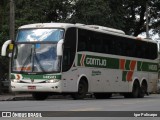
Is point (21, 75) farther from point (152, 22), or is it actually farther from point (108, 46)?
point (152, 22)

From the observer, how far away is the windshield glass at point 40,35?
25078mm

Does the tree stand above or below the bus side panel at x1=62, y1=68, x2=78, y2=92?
above

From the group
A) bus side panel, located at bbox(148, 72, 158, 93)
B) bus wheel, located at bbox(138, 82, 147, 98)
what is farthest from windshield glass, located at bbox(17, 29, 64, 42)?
bus side panel, located at bbox(148, 72, 158, 93)

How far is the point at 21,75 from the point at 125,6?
27752mm

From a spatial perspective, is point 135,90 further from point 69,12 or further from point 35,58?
point 69,12

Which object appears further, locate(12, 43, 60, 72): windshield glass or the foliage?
the foliage

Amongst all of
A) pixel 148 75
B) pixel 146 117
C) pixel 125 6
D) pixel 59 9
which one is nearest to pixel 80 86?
pixel 148 75

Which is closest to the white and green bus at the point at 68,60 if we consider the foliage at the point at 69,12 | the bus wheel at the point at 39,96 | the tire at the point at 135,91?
the bus wheel at the point at 39,96

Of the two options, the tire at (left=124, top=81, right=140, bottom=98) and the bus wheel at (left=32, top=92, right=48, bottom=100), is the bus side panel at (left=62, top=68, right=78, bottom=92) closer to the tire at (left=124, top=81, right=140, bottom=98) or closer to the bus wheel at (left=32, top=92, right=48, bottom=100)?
the bus wheel at (left=32, top=92, right=48, bottom=100)

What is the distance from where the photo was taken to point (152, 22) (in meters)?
53.9

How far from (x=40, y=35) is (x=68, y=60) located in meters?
1.83

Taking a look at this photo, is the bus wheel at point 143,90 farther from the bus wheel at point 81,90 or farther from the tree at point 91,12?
the tree at point 91,12

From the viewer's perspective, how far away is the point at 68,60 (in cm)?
2528

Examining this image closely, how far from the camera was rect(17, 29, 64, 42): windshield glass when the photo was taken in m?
25.1
